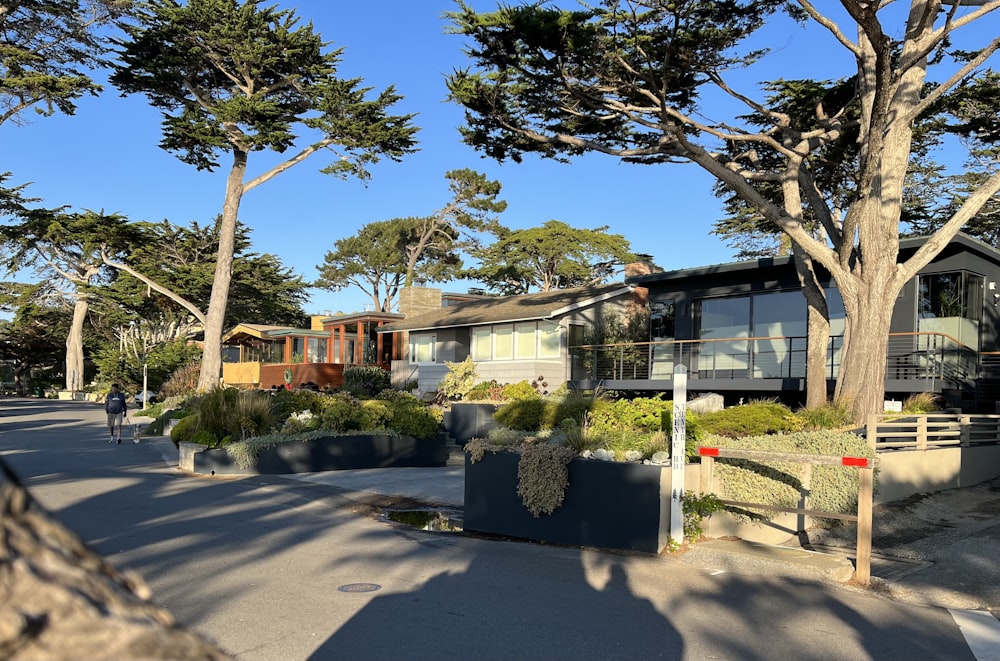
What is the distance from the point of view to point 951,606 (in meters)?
8.19

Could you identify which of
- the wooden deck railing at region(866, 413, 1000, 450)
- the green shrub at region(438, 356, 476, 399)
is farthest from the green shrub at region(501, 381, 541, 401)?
the wooden deck railing at region(866, 413, 1000, 450)

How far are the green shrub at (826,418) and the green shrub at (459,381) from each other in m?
16.0

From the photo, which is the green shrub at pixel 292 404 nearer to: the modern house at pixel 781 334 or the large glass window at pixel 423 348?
the modern house at pixel 781 334

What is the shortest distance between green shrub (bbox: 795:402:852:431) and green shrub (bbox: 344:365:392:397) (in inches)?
1018

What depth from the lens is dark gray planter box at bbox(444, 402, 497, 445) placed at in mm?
24641

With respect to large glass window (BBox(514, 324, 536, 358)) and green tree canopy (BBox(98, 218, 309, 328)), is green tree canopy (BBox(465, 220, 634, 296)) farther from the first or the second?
large glass window (BBox(514, 324, 536, 358))

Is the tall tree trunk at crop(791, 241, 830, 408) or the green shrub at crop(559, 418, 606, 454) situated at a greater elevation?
the tall tree trunk at crop(791, 241, 830, 408)

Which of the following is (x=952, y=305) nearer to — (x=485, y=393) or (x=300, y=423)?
(x=485, y=393)

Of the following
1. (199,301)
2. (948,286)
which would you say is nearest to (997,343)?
(948,286)

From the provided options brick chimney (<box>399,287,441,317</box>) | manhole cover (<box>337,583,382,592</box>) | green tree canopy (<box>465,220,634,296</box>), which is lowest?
manhole cover (<box>337,583,382,592</box>)

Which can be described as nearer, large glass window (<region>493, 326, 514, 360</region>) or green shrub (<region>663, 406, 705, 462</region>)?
green shrub (<region>663, 406, 705, 462</region>)

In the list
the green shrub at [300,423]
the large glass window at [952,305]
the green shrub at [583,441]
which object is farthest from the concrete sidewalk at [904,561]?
the green shrub at [300,423]

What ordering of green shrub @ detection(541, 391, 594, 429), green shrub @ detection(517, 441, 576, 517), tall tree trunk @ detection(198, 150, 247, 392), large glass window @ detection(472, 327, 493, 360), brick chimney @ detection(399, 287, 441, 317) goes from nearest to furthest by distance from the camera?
green shrub @ detection(517, 441, 576, 517) → green shrub @ detection(541, 391, 594, 429) → large glass window @ detection(472, 327, 493, 360) → tall tree trunk @ detection(198, 150, 247, 392) → brick chimney @ detection(399, 287, 441, 317)

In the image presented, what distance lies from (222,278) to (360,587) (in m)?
32.0
